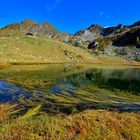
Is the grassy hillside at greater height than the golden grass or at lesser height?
greater

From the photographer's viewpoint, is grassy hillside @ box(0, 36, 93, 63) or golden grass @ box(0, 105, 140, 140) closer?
golden grass @ box(0, 105, 140, 140)

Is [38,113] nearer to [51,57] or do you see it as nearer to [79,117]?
[79,117]

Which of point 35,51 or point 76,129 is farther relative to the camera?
point 35,51

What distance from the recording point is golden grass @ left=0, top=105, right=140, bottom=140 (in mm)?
13143

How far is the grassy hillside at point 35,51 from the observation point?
379ft

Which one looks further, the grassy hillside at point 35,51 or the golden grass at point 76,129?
the grassy hillside at point 35,51

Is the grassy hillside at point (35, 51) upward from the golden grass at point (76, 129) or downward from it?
upward

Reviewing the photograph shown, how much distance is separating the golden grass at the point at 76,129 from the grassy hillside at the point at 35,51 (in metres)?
93.7

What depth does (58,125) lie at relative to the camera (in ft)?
48.1

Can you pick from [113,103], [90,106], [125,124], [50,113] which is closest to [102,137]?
[125,124]

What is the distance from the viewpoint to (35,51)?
133 metres

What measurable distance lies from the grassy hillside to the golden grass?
307ft

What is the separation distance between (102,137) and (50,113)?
7.05 metres

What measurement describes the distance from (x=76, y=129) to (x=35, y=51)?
121000mm
